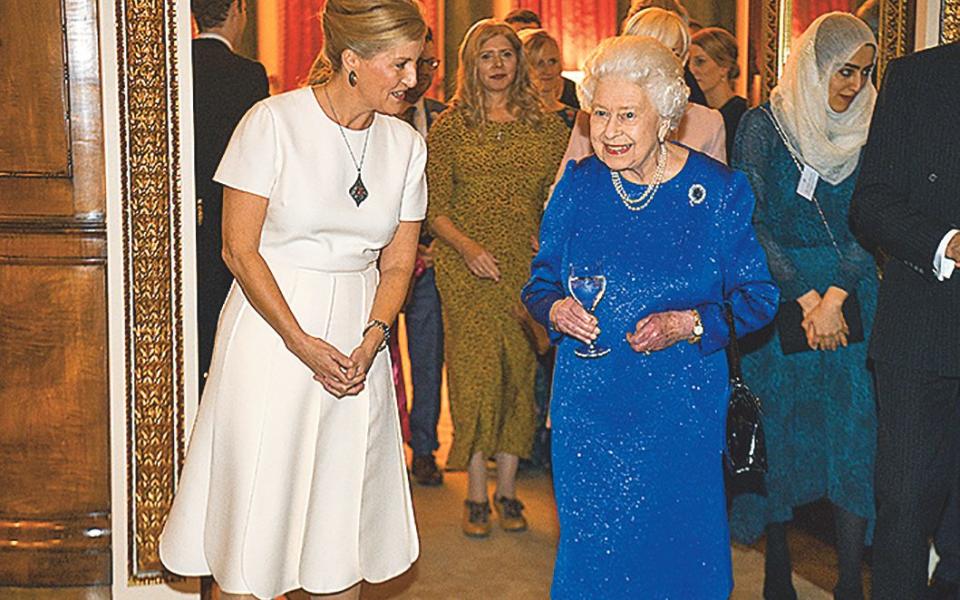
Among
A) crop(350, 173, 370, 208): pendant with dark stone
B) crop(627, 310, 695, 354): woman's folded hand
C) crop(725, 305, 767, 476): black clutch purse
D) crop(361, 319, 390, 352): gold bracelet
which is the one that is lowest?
crop(725, 305, 767, 476): black clutch purse

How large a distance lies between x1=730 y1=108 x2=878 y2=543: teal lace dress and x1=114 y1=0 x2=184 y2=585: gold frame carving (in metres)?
1.75

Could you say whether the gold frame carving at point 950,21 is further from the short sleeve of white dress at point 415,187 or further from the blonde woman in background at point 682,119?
the short sleeve of white dress at point 415,187

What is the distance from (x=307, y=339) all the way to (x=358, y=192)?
37cm

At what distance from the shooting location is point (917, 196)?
3.61m

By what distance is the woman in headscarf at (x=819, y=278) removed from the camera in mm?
4242

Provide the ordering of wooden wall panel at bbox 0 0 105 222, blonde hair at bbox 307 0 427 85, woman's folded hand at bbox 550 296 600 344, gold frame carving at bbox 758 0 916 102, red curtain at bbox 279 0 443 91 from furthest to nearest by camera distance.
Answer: red curtain at bbox 279 0 443 91
gold frame carving at bbox 758 0 916 102
wooden wall panel at bbox 0 0 105 222
blonde hair at bbox 307 0 427 85
woman's folded hand at bbox 550 296 600 344

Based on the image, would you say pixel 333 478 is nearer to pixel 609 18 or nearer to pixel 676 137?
pixel 676 137

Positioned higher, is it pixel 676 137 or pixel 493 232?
pixel 676 137

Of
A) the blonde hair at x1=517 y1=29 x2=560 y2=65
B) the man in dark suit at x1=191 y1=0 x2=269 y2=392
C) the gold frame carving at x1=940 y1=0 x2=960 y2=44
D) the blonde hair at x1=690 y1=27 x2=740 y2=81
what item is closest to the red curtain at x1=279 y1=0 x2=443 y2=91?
the blonde hair at x1=517 y1=29 x2=560 y2=65

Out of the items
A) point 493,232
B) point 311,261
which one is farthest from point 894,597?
point 493,232

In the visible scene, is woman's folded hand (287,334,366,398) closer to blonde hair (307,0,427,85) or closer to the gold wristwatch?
blonde hair (307,0,427,85)

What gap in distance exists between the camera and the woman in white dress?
331 cm

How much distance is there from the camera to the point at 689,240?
3.26 meters

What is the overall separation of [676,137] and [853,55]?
75cm
